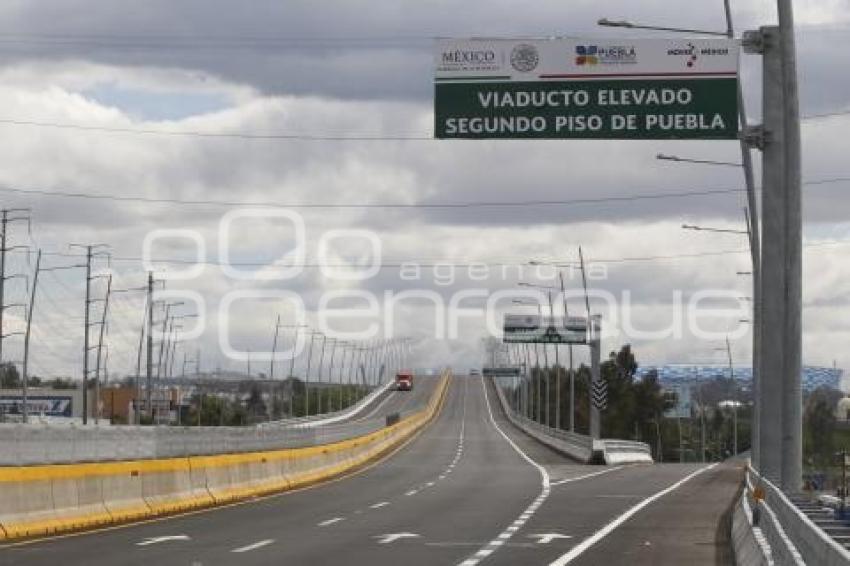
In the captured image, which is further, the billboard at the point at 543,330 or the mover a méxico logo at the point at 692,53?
the billboard at the point at 543,330

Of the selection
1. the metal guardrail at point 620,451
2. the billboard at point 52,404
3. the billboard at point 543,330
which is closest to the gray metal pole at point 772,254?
the metal guardrail at point 620,451

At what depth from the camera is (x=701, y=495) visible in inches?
1848

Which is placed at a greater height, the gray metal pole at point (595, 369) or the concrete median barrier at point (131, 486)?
the gray metal pole at point (595, 369)

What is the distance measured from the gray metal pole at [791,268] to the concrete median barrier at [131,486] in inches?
449

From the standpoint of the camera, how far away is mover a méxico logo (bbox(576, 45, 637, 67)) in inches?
1153

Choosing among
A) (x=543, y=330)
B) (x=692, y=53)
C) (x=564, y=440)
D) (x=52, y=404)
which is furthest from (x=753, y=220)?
(x=52, y=404)

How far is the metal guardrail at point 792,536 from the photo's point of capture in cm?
1059

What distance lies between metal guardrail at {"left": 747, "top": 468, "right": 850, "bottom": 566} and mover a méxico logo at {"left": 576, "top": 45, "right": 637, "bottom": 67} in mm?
9410

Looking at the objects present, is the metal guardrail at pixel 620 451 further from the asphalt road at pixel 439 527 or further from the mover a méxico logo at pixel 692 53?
the mover a méxico logo at pixel 692 53

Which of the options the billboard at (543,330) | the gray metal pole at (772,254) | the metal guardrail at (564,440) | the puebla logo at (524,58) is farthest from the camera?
the billboard at (543,330)

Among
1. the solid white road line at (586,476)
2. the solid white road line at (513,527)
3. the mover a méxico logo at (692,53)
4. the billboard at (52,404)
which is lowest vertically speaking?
→ the solid white road line at (586,476)

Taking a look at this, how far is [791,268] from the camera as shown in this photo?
2458 cm

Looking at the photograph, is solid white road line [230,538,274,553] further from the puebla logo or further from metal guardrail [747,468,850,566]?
the puebla logo

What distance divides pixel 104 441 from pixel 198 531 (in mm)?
5342
